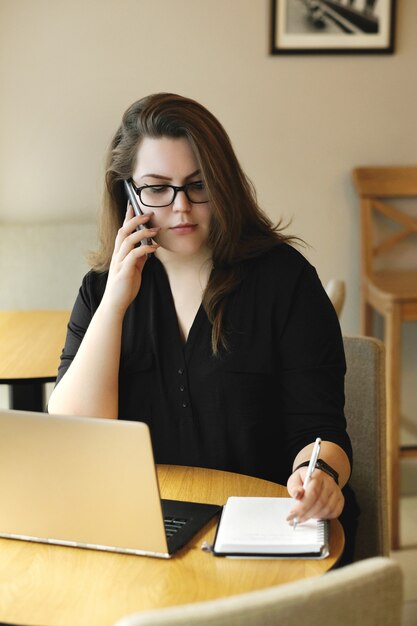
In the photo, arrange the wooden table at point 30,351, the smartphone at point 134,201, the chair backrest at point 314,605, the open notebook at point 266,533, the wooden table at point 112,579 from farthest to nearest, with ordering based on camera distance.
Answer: the wooden table at point 30,351 → the smartphone at point 134,201 → the open notebook at point 266,533 → the wooden table at point 112,579 → the chair backrest at point 314,605

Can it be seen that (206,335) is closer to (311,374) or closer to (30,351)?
(311,374)

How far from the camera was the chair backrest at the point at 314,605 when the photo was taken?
67 centimetres

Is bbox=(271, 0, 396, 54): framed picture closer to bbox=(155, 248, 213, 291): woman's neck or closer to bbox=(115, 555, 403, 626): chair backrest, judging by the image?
bbox=(155, 248, 213, 291): woman's neck

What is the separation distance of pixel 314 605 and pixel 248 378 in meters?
0.92

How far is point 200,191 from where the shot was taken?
1.64 m

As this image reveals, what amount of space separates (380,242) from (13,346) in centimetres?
149

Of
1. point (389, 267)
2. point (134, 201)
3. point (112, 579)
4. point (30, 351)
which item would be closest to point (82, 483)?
point (112, 579)

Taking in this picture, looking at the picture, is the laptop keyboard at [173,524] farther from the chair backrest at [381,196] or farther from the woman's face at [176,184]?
the chair backrest at [381,196]

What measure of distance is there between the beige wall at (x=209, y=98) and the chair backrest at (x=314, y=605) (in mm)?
2551

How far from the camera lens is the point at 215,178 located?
5.26 ft

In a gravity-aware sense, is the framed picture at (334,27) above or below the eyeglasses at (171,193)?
above

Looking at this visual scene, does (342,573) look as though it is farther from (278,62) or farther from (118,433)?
(278,62)

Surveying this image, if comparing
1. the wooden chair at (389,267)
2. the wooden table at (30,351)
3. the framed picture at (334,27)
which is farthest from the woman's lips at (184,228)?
the framed picture at (334,27)

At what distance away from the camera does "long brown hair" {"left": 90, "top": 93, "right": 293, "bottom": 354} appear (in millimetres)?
1621
